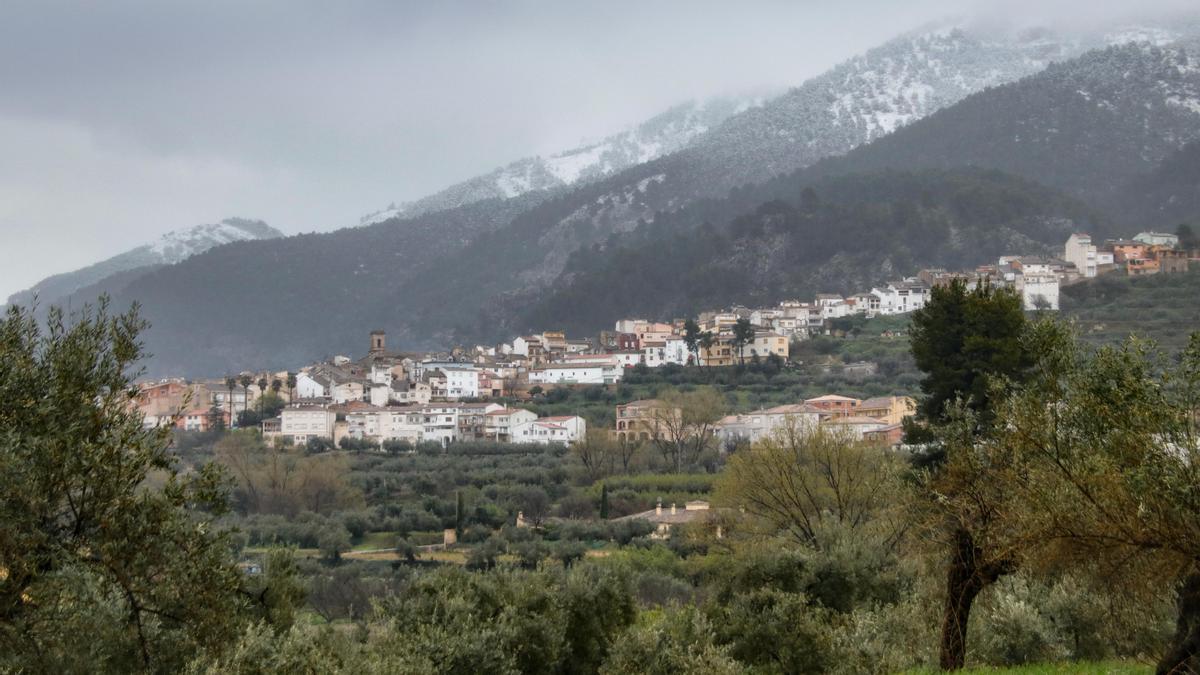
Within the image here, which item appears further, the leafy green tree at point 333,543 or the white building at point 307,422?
the white building at point 307,422

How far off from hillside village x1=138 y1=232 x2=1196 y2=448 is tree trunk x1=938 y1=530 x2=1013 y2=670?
52012 millimetres

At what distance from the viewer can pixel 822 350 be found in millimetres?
94625

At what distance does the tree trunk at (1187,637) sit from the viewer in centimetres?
1051

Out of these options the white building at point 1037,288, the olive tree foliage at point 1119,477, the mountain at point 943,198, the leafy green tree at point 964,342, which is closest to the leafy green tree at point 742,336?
the white building at point 1037,288

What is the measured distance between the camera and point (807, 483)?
107 feet

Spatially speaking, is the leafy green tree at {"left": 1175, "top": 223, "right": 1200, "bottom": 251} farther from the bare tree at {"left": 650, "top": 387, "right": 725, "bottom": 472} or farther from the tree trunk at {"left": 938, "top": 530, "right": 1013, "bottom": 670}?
the tree trunk at {"left": 938, "top": 530, "right": 1013, "bottom": 670}

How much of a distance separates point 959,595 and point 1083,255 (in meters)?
101

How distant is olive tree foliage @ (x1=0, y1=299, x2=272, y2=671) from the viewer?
1091 cm

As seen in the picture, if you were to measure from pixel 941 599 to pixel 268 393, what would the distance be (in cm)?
8961

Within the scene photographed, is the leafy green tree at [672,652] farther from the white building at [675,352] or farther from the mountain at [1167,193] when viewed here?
the mountain at [1167,193]

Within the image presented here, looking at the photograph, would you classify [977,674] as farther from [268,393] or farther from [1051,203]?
[1051,203]

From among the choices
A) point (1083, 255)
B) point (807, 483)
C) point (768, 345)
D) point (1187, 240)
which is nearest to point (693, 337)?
point (768, 345)

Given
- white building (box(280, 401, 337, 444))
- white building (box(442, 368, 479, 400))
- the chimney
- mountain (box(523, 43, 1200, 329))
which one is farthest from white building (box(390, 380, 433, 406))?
mountain (box(523, 43, 1200, 329))

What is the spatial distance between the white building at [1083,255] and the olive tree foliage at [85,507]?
101 m
